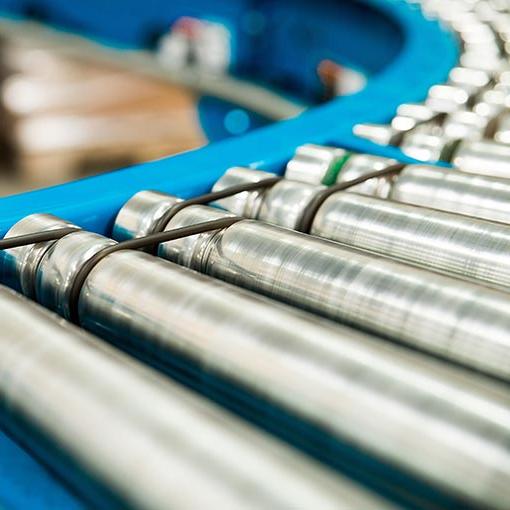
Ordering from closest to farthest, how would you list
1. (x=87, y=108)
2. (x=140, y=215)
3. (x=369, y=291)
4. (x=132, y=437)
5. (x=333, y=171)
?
(x=132, y=437), (x=369, y=291), (x=140, y=215), (x=333, y=171), (x=87, y=108)

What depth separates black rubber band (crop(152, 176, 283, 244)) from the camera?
1.92 ft

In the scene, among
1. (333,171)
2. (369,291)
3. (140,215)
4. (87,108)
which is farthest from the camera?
(87,108)

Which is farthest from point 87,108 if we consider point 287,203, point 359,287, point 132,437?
point 132,437

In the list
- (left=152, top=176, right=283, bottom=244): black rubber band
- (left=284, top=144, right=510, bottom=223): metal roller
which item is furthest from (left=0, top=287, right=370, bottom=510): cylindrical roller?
(left=284, top=144, right=510, bottom=223): metal roller

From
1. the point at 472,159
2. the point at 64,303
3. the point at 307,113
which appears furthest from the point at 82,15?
the point at 64,303

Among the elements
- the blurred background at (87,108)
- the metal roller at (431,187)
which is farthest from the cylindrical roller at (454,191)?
the blurred background at (87,108)

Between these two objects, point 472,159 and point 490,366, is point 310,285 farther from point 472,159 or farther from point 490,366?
point 472,159

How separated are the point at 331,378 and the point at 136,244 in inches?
8.0

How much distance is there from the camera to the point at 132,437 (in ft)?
1.12

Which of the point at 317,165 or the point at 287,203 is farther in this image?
the point at 317,165

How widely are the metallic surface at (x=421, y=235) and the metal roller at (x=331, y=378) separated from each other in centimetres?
14

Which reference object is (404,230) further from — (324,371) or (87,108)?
(87,108)

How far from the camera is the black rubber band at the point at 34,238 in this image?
1.69 feet

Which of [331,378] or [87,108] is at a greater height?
[331,378]
